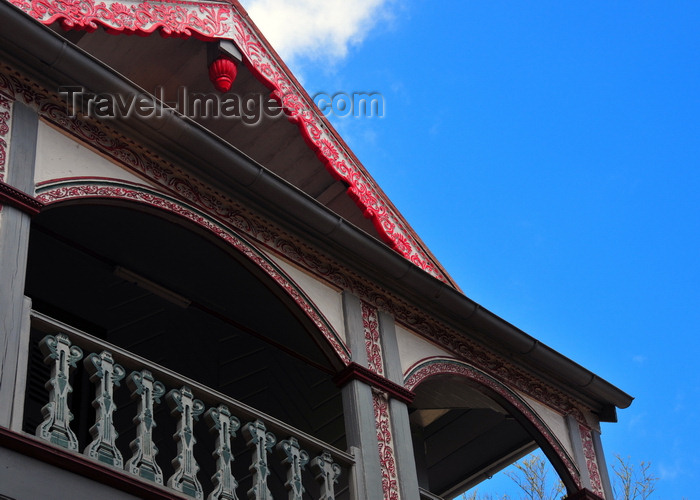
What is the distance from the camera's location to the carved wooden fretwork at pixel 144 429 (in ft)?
20.8

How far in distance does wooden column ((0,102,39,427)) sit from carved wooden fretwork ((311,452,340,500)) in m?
2.46

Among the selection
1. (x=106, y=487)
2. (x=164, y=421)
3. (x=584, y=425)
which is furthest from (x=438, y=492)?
(x=106, y=487)

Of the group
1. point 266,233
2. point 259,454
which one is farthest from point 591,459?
point 259,454

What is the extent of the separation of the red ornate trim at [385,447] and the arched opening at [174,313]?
0.45m

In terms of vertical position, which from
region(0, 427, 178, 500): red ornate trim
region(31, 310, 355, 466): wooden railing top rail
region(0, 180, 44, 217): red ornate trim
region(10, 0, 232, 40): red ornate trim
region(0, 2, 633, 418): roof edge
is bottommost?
region(0, 427, 178, 500): red ornate trim

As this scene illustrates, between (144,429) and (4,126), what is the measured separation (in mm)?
2189

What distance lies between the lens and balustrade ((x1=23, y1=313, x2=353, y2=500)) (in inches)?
241

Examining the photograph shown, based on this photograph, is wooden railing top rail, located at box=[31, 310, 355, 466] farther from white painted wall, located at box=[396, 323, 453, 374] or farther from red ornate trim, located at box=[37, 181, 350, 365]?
white painted wall, located at box=[396, 323, 453, 374]

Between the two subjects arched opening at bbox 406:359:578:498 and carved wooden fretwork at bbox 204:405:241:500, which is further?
arched opening at bbox 406:359:578:498

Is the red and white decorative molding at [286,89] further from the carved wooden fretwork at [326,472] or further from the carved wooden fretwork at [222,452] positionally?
the carved wooden fretwork at [222,452]

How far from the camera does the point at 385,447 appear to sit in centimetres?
836

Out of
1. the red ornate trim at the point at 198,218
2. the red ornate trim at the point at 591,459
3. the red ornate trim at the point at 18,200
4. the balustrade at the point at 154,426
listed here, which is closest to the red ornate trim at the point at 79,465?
the balustrade at the point at 154,426

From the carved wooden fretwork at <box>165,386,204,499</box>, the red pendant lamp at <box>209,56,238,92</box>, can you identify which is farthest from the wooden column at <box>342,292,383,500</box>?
the red pendant lamp at <box>209,56,238,92</box>

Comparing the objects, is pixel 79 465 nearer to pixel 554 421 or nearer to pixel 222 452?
pixel 222 452
